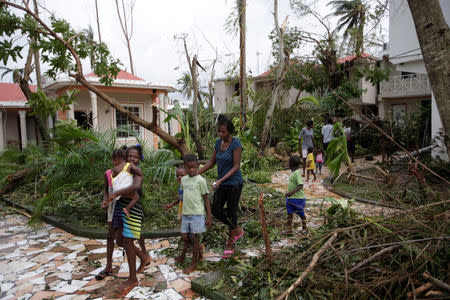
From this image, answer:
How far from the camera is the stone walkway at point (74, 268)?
3463mm

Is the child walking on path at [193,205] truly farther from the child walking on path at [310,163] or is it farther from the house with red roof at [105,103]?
the house with red roof at [105,103]

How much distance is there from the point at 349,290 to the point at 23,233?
5635 mm

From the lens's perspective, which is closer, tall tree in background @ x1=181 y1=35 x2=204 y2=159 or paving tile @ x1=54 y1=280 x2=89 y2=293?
paving tile @ x1=54 y1=280 x2=89 y2=293

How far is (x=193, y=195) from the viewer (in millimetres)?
3795

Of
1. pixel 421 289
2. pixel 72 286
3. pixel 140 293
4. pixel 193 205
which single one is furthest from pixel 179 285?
pixel 421 289

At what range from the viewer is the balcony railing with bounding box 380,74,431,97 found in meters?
20.0

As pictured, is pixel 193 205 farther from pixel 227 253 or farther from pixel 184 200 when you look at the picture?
pixel 227 253

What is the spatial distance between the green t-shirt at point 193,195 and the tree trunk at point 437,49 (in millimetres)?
3238

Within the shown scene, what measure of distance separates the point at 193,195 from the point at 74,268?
187 centimetres

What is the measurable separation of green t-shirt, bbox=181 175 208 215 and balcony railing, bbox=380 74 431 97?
20.4 metres

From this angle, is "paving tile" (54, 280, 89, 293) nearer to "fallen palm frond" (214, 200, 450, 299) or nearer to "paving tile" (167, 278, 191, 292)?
"paving tile" (167, 278, 191, 292)

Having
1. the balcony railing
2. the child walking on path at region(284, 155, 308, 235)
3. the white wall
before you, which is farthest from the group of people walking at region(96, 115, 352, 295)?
the balcony railing

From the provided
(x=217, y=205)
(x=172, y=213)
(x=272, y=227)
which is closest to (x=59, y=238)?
(x=172, y=213)

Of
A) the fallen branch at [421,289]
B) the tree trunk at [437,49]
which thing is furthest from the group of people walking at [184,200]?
the tree trunk at [437,49]
